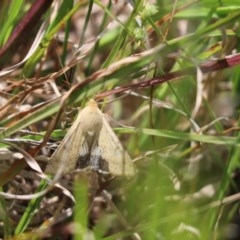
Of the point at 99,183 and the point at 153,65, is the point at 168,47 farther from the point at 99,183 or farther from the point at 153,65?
the point at 99,183

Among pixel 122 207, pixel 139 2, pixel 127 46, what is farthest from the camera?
pixel 122 207

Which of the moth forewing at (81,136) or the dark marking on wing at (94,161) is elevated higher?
the moth forewing at (81,136)

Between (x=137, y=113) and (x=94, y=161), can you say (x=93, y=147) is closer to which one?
(x=94, y=161)

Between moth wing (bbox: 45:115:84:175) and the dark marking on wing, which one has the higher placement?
moth wing (bbox: 45:115:84:175)

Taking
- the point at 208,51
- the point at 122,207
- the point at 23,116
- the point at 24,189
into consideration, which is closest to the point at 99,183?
the point at 122,207
